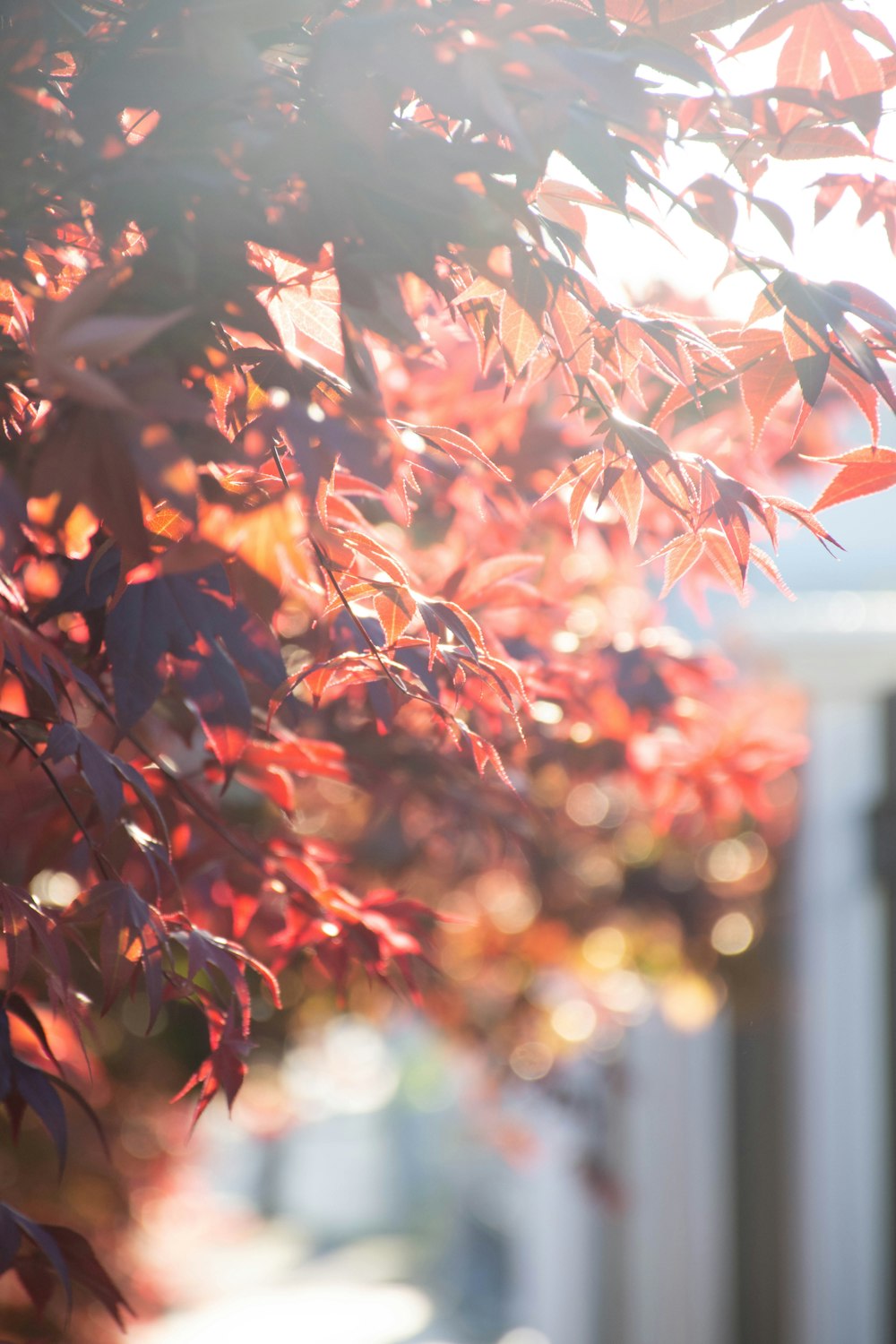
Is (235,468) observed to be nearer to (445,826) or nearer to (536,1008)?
(445,826)

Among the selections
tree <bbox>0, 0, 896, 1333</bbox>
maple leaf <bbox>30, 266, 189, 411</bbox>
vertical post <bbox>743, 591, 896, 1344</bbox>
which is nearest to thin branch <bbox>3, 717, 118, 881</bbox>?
tree <bbox>0, 0, 896, 1333</bbox>

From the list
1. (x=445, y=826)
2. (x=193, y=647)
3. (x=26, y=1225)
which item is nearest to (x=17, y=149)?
(x=193, y=647)

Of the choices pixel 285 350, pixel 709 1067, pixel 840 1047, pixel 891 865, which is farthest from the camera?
pixel 709 1067

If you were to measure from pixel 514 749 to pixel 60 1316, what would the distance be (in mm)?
2587

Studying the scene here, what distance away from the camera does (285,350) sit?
1.17 metres

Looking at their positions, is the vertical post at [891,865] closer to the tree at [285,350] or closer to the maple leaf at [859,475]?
the tree at [285,350]

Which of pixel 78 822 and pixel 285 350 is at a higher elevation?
pixel 285 350

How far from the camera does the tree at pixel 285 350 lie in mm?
987

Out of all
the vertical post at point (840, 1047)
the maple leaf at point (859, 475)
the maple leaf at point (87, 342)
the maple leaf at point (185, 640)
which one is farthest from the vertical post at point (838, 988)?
the maple leaf at point (87, 342)

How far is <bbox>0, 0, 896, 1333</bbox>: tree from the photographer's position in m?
0.99

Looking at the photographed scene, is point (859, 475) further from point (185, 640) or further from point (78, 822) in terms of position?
point (78, 822)

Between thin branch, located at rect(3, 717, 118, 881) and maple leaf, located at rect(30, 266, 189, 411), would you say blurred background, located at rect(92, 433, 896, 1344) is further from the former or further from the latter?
maple leaf, located at rect(30, 266, 189, 411)

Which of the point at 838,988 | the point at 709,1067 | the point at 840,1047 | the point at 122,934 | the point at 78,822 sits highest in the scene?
the point at 78,822

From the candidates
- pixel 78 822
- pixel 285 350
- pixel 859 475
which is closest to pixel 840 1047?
pixel 859 475
